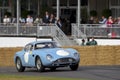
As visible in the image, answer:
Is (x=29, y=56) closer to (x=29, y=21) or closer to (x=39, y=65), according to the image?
(x=39, y=65)

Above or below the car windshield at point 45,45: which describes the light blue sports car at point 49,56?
below

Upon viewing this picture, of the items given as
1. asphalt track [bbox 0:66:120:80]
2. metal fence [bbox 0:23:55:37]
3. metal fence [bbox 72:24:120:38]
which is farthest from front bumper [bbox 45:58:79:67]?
metal fence [bbox 0:23:55:37]

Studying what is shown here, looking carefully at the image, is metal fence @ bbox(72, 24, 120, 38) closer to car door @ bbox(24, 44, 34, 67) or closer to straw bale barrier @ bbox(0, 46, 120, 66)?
straw bale barrier @ bbox(0, 46, 120, 66)

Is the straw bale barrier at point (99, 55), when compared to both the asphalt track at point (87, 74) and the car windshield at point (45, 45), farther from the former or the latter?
the asphalt track at point (87, 74)

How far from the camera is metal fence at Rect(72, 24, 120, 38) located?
123ft

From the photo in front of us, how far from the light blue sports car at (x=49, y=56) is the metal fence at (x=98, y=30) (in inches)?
518

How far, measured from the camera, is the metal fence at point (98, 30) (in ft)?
123

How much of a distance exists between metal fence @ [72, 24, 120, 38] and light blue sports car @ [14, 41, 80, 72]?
13146 millimetres

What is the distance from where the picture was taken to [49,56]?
23469mm

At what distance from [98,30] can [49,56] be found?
1519 centimetres

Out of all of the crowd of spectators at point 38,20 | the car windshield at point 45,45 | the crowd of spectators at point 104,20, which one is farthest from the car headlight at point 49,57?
the crowd of spectators at point 38,20

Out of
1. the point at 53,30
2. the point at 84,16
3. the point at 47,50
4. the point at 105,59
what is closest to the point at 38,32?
the point at 53,30

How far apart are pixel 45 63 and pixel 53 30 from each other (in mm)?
16032

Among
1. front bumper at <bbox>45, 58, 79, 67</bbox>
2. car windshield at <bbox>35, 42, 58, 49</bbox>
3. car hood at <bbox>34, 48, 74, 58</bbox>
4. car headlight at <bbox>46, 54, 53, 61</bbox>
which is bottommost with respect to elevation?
front bumper at <bbox>45, 58, 79, 67</bbox>
